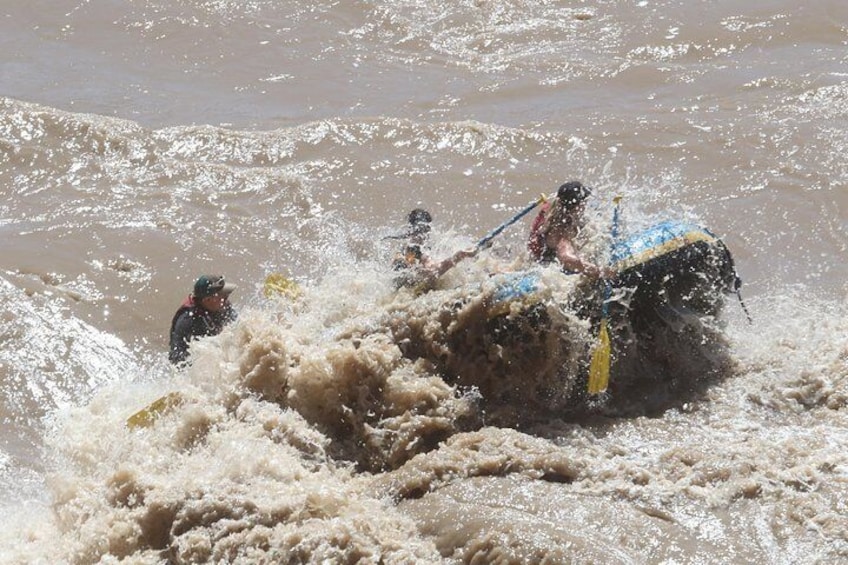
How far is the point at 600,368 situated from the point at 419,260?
145cm

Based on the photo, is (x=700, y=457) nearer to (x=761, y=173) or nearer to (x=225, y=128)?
(x=761, y=173)

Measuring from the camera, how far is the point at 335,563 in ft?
14.4

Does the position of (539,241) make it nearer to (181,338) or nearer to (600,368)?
(600,368)

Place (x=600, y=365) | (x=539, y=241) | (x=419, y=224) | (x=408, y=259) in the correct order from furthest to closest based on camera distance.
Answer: (x=419, y=224), (x=408, y=259), (x=539, y=241), (x=600, y=365)

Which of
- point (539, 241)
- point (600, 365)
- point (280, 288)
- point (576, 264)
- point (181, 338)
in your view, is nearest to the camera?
point (600, 365)

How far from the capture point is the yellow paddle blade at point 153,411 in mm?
5551

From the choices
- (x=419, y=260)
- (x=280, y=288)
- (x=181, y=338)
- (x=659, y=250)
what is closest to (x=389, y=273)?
(x=419, y=260)

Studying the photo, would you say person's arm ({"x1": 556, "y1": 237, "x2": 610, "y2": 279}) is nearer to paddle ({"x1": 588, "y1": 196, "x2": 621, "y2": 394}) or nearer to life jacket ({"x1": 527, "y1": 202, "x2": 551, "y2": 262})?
life jacket ({"x1": 527, "y1": 202, "x2": 551, "y2": 262})

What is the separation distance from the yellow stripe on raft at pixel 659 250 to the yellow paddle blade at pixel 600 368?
492 mm

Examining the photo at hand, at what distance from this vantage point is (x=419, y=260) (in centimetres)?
644

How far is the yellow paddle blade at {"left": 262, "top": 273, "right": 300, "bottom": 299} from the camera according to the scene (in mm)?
6646

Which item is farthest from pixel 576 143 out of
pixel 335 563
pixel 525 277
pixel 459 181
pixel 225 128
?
pixel 335 563

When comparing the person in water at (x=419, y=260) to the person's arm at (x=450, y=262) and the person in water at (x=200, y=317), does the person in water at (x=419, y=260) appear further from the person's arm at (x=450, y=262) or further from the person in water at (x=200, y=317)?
the person in water at (x=200, y=317)

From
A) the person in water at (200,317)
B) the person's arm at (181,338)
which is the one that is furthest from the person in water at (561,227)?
the person's arm at (181,338)
